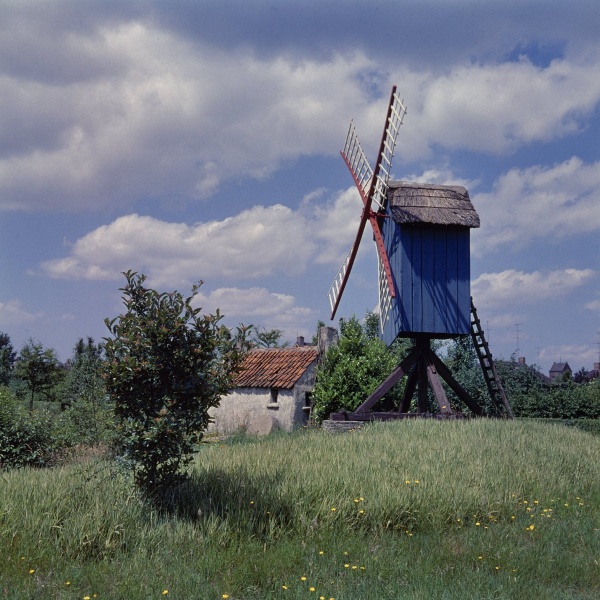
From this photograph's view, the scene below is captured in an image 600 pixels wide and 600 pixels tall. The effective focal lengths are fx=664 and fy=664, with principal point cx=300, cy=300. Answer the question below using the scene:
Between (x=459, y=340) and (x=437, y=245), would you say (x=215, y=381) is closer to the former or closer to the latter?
(x=437, y=245)

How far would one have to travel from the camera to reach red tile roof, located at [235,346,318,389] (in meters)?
22.2

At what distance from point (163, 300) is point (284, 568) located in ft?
10.4

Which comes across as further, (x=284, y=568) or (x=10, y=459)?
(x=10, y=459)

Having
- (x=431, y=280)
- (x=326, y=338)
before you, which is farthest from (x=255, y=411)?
(x=431, y=280)

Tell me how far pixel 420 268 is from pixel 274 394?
859 centimetres

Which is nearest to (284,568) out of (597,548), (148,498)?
(148,498)

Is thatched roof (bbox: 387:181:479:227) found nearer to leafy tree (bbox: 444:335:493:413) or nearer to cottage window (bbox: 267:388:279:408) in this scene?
leafy tree (bbox: 444:335:493:413)

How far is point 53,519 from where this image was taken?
6.39 metres

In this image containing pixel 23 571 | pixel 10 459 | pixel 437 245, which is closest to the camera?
pixel 23 571

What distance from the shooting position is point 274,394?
22438mm

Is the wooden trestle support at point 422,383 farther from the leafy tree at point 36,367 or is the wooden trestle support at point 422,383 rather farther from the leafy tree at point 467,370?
the leafy tree at point 36,367

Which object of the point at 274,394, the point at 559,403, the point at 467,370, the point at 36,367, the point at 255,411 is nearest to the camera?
the point at 559,403

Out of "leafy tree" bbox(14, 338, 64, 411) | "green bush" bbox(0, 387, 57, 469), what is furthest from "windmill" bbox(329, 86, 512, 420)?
"leafy tree" bbox(14, 338, 64, 411)

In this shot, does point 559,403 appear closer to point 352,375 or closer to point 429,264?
point 352,375
